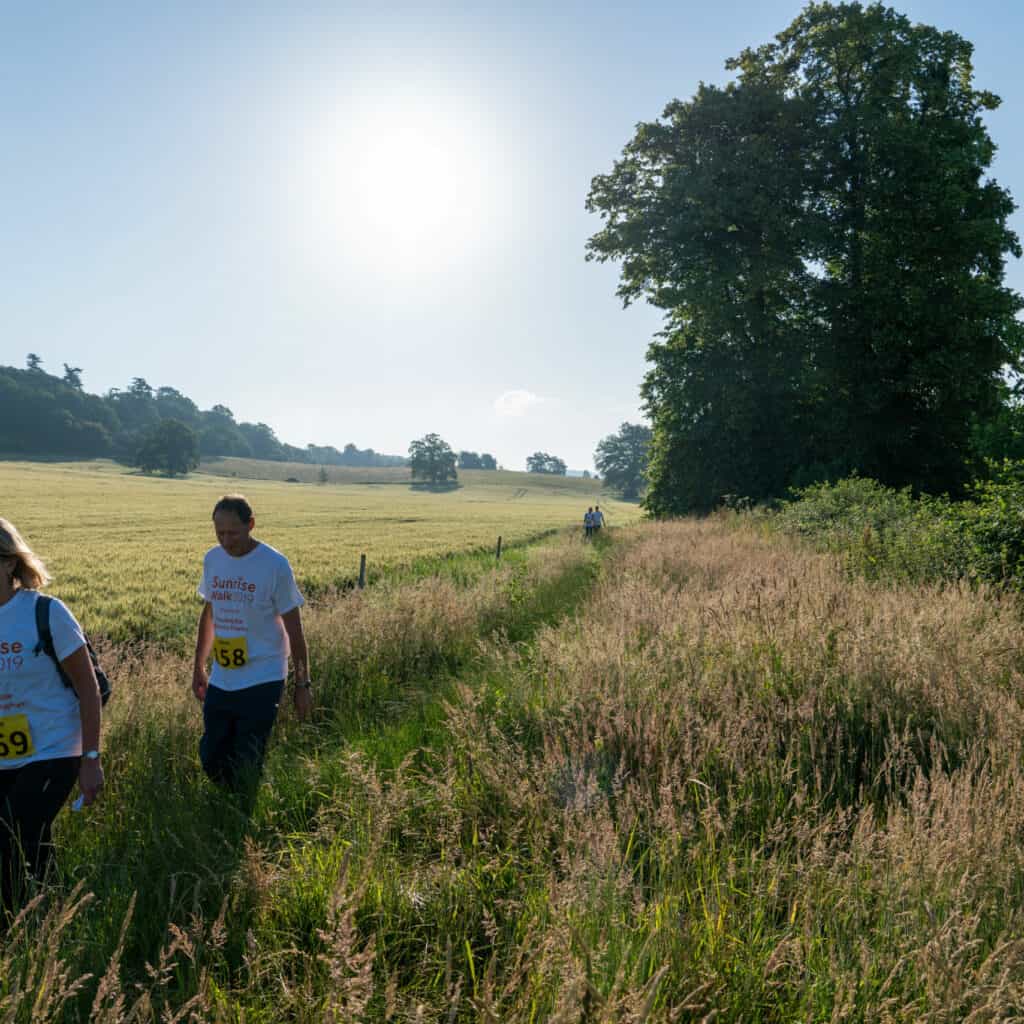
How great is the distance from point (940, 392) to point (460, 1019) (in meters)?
23.1

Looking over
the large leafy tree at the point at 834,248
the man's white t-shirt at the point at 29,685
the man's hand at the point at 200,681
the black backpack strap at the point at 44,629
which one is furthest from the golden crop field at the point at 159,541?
the large leafy tree at the point at 834,248

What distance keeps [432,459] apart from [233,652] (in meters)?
114

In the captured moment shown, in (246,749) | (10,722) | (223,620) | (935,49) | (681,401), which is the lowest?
(246,749)

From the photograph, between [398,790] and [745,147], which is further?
[745,147]

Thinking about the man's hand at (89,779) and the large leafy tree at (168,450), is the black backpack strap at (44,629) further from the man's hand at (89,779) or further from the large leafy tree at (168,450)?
the large leafy tree at (168,450)

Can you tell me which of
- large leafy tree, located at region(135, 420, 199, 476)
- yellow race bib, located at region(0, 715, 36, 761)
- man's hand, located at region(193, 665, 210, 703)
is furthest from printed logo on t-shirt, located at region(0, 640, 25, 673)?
large leafy tree, located at region(135, 420, 199, 476)

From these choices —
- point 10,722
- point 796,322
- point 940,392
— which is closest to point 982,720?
point 10,722

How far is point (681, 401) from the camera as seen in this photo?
75.4ft

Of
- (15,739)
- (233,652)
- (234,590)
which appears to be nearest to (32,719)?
(15,739)

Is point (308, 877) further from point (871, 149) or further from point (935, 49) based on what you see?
point (935, 49)

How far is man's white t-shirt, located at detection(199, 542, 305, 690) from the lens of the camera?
3.73 metres

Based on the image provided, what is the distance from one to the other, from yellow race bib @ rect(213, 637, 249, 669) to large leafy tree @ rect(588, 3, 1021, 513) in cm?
2027

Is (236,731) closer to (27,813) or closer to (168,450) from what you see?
(27,813)

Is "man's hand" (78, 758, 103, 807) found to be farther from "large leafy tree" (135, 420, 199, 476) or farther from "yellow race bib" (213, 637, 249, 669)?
"large leafy tree" (135, 420, 199, 476)
